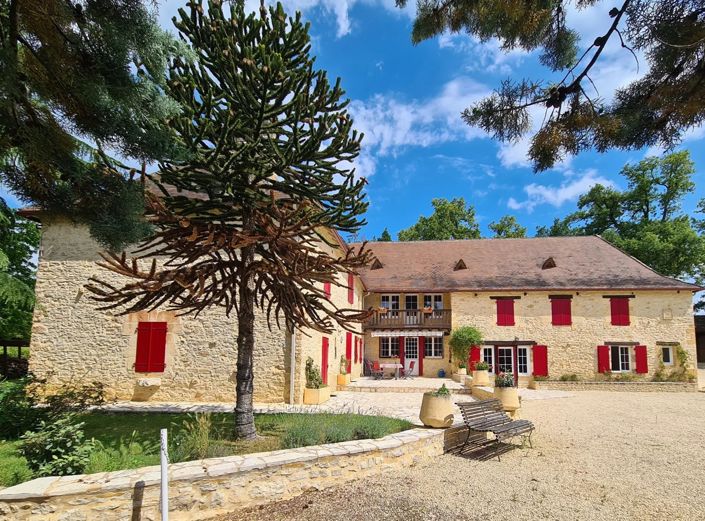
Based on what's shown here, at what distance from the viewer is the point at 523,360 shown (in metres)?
21.4

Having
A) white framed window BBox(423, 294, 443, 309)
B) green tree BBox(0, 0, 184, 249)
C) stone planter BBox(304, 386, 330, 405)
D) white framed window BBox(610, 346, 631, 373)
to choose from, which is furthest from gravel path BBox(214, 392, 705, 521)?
white framed window BBox(423, 294, 443, 309)

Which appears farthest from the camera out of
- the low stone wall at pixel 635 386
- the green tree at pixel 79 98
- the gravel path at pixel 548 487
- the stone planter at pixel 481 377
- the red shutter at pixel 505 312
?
the red shutter at pixel 505 312

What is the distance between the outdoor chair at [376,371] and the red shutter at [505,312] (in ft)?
20.8

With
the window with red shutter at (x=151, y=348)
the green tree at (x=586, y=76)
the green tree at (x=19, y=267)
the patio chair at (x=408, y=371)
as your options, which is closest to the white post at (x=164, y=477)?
the green tree at (x=586, y=76)

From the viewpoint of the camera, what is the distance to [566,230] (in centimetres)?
3766

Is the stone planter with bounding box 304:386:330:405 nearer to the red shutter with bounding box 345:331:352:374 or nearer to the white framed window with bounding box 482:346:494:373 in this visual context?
the red shutter with bounding box 345:331:352:374

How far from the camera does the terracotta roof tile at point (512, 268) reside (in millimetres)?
21719

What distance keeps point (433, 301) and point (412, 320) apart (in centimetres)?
163

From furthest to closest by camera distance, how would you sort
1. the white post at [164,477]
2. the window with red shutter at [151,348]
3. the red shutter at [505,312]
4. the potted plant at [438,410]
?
the red shutter at [505,312] < the window with red shutter at [151,348] < the potted plant at [438,410] < the white post at [164,477]

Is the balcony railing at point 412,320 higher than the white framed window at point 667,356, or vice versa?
the balcony railing at point 412,320

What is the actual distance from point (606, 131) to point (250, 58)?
15.2 feet

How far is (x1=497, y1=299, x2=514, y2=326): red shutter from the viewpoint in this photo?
2170cm

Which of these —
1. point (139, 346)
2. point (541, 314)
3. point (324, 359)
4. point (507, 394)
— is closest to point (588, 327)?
point (541, 314)

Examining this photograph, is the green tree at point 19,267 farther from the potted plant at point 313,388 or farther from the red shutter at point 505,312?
the red shutter at point 505,312
